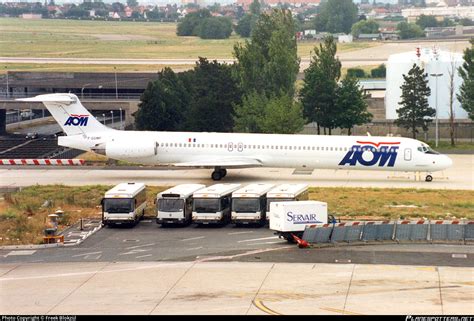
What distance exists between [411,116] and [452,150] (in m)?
6.85

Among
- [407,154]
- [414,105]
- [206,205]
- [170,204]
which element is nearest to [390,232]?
[206,205]

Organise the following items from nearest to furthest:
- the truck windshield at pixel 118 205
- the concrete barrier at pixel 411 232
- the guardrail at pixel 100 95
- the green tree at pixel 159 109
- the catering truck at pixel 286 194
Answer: the concrete barrier at pixel 411 232
the catering truck at pixel 286 194
the truck windshield at pixel 118 205
the green tree at pixel 159 109
the guardrail at pixel 100 95

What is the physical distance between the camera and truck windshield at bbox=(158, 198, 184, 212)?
60688mm

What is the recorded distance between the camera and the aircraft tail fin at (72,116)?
80.4 metres

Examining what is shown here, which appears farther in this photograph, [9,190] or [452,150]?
[452,150]

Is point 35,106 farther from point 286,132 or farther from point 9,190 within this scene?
point 9,190

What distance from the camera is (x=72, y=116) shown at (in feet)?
264

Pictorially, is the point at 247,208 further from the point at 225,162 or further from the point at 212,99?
the point at 212,99

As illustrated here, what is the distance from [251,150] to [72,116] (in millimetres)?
13025

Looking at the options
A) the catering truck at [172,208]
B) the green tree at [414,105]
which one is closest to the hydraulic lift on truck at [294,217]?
the catering truck at [172,208]

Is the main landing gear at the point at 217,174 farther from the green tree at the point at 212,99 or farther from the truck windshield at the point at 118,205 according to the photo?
the green tree at the point at 212,99

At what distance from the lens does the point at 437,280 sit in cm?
4719

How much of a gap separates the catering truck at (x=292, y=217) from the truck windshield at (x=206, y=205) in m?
4.78

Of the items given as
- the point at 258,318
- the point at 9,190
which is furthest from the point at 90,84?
the point at 258,318
